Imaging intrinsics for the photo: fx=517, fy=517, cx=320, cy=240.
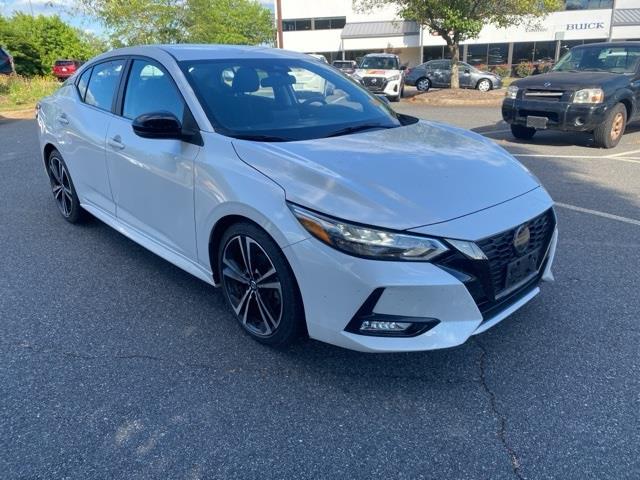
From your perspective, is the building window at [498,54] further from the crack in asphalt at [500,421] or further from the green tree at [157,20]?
the crack in asphalt at [500,421]

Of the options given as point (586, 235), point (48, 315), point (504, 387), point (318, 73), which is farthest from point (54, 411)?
point (586, 235)

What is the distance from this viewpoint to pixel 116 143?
3.84 meters

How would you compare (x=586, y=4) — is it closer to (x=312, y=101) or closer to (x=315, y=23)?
(x=315, y=23)

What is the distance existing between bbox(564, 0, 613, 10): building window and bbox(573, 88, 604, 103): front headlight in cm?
3845


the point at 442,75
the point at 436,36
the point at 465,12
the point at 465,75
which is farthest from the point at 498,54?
the point at 465,12

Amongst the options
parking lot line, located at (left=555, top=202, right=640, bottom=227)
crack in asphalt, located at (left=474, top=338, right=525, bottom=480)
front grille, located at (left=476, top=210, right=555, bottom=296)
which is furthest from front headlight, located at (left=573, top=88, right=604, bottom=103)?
crack in asphalt, located at (left=474, top=338, right=525, bottom=480)

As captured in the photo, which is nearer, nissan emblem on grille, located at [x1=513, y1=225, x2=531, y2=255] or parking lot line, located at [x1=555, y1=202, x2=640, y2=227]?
nissan emblem on grille, located at [x1=513, y1=225, x2=531, y2=255]

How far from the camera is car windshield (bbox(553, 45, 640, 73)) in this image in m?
9.10

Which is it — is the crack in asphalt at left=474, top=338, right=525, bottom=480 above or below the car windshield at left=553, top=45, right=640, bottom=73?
below

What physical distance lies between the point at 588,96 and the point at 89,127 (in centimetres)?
746

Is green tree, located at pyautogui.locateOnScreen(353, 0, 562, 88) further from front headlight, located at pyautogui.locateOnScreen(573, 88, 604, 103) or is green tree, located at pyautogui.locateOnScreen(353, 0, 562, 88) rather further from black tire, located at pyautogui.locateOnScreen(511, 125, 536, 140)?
front headlight, located at pyautogui.locateOnScreen(573, 88, 604, 103)

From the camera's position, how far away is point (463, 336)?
2469 millimetres

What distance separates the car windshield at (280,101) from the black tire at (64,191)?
7.01 ft

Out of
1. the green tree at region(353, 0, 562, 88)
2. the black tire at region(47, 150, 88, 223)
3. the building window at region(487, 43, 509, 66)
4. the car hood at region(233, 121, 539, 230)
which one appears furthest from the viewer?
the building window at region(487, 43, 509, 66)
